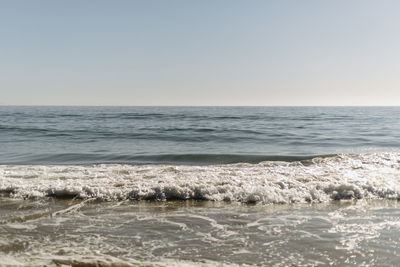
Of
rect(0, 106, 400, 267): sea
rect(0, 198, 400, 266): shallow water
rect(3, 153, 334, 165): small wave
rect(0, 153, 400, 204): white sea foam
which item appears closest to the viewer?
rect(0, 198, 400, 266): shallow water

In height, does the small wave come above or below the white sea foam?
below

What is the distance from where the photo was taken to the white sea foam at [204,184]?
8180 millimetres

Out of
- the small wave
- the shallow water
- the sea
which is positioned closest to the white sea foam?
the sea

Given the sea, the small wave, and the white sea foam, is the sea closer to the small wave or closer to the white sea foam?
the white sea foam

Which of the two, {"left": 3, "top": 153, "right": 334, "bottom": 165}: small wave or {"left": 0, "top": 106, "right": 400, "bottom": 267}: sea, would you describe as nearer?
{"left": 0, "top": 106, "right": 400, "bottom": 267}: sea

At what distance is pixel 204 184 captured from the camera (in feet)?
28.7

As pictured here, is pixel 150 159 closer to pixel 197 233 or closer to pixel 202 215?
pixel 202 215

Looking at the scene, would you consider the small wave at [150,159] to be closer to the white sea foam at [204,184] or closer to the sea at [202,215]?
the sea at [202,215]

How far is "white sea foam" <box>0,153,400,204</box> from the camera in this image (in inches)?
322

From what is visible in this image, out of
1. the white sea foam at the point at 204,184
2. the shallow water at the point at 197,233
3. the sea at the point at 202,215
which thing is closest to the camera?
the shallow water at the point at 197,233

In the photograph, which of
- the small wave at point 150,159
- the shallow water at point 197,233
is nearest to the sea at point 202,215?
the shallow water at point 197,233

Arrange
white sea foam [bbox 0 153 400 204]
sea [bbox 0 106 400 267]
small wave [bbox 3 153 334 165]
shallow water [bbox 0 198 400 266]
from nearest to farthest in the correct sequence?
1. shallow water [bbox 0 198 400 266]
2. sea [bbox 0 106 400 267]
3. white sea foam [bbox 0 153 400 204]
4. small wave [bbox 3 153 334 165]

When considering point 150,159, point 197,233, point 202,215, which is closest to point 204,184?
point 202,215

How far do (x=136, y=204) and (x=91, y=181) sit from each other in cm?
252
